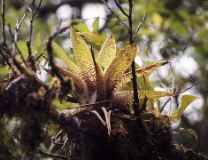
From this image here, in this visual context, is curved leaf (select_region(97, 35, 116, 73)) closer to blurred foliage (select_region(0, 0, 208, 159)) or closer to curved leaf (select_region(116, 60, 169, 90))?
curved leaf (select_region(116, 60, 169, 90))

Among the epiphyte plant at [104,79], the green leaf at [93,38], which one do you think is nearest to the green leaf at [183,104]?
the epiphyte plant at [104,79]

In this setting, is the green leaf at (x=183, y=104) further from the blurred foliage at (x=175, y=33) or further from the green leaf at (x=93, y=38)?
the blurred foliage at (x=175, y=33)

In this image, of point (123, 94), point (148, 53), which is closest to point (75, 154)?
point (123, 94)

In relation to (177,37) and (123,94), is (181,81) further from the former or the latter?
(123,94)

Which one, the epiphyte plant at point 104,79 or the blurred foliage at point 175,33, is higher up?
the blurred foliage at point 175,33

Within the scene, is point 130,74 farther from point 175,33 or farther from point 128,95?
point 175,33

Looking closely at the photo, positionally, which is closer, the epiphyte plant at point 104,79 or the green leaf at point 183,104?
the epiphyte plant at point 104,79

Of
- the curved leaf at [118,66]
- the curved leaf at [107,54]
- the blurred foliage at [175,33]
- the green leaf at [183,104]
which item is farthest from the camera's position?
the blurred foliage at [175,33]
